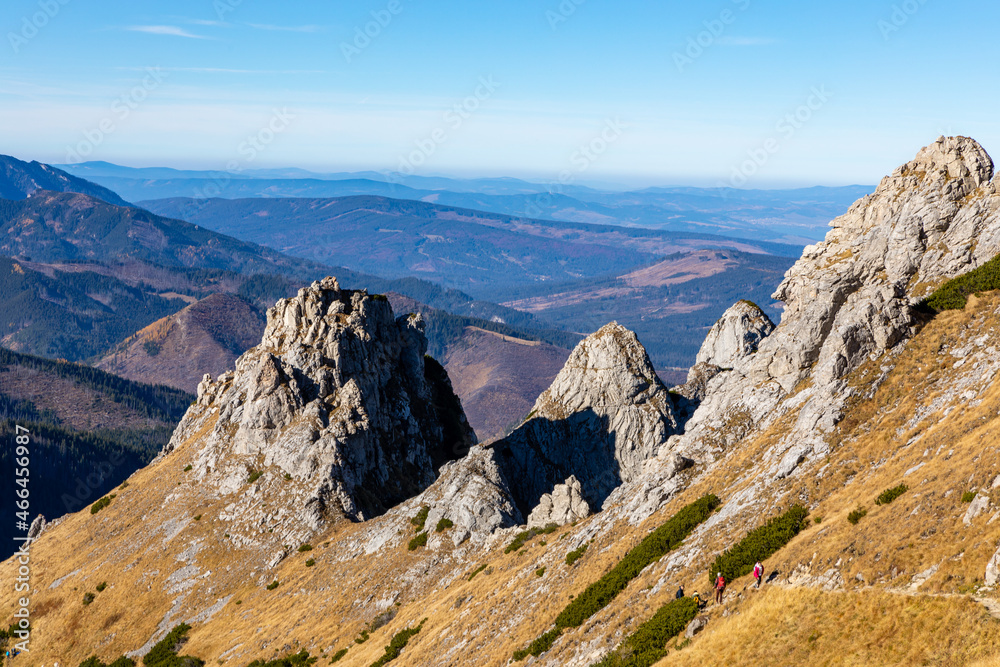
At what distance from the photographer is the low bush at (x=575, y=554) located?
54631 millimetres

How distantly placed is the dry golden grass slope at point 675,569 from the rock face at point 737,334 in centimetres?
5186

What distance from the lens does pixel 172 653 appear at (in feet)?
232

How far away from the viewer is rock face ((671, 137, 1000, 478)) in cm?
5278

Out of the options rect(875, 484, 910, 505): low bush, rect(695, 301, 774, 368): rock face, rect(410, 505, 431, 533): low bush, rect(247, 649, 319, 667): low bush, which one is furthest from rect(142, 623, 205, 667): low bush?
rect(695, 301, 774, 368): rock face

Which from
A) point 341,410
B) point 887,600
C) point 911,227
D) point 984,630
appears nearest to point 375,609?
point 341,410

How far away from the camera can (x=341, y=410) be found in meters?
98.1

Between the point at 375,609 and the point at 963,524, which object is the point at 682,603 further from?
the point at 375,609

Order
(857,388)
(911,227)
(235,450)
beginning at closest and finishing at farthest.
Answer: (857,388), (911,227), (235,450)

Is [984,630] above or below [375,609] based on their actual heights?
above

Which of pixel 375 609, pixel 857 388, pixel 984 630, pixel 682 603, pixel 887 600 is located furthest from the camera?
pixel 375 609

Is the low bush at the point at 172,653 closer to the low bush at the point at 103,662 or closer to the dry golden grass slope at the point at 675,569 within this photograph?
the dry golden grass slope at the point at 675,569

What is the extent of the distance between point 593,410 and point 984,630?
261 feet

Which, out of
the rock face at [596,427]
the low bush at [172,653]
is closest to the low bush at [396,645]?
the low bush at [172,653]

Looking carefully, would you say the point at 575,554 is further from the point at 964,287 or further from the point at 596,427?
the point at 596,427
